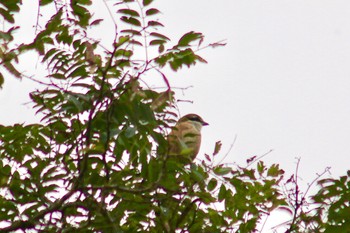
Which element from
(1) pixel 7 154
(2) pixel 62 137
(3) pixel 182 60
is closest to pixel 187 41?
(3) pixel 182 60

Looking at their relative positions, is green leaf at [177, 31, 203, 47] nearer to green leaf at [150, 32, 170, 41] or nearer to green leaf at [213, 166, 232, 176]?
green leaf at [150, 32, 170, 41]

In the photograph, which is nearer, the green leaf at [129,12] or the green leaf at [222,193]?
the green leaf at [129,12]

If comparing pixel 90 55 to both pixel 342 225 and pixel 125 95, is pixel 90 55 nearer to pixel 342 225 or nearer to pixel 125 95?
pixel 125 95

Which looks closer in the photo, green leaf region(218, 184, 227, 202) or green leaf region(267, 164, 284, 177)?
green leaf region(218, 184, 227, 202)

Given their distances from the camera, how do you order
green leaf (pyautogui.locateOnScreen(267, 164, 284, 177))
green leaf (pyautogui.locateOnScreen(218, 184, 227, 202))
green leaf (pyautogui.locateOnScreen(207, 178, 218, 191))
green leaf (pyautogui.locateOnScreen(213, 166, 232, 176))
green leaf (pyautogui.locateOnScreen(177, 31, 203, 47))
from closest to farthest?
green leaf (pyautogui.locateOnScreen(213, 166, 232, 176)) < green leaf (pyautogui.locateOnScreen(177, 31, 203, 47)) < green leaf (pyautogui.locateOnScreen(207, 178, 218, 191)) < green leaf (pyautogui.locateOnScreen(218, 184, 227, 202)) < green leaf (pyautogui.locateOnScreen(267, 164, 284, 177))

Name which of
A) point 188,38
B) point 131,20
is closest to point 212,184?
point 188,38

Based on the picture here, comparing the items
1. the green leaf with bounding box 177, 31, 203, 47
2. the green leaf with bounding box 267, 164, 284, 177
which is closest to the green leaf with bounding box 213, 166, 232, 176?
the green leaf with bounding box 177, 31, 203, 47

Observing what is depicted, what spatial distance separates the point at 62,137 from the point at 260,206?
1.45m


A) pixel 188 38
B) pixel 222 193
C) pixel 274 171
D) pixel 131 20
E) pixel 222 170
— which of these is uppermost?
pixel 131 20

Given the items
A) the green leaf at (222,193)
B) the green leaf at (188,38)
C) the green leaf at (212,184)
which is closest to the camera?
the green leaf at (188,38)

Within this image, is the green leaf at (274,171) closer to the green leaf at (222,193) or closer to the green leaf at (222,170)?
the green leaf at (222,193)

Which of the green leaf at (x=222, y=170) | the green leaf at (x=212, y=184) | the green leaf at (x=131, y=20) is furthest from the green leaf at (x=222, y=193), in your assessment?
the green leaf at (x=131, y=20)

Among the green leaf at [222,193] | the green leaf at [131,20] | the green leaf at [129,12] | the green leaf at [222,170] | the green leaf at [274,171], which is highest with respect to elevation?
the green leaf at [129,12]

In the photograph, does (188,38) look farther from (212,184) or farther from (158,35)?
(212,184)
